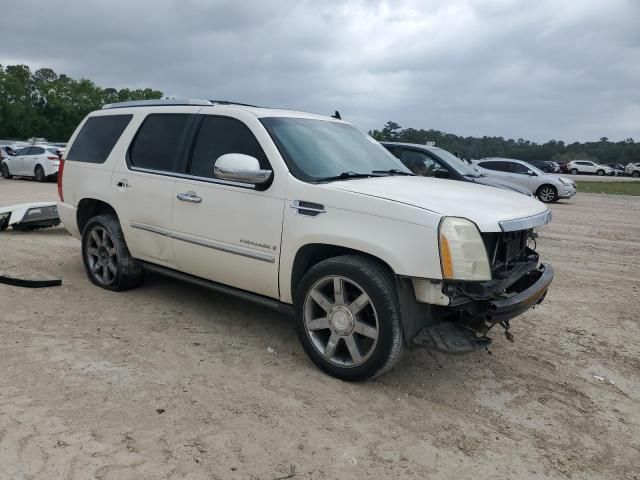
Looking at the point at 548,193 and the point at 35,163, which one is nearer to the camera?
the point at 548,193

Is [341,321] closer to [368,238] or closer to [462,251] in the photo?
[368,238]

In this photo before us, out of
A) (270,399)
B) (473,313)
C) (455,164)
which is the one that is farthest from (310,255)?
(455,164)

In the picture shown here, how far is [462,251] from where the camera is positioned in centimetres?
317

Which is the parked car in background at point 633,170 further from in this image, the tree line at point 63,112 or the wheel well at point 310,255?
the wheel well at point 310,255

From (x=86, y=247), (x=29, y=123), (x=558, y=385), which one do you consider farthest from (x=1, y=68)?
(x=558, y=385)

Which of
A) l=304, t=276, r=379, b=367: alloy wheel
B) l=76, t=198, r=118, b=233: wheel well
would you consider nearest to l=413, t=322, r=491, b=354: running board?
l=304, t=276, r=379, b=367: alloy wheel

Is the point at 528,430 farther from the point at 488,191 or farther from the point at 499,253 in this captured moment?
the point at 488,191

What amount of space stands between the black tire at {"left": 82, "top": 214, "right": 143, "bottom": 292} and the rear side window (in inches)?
25.5

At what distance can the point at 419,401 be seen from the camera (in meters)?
3.46

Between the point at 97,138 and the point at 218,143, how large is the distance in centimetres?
184

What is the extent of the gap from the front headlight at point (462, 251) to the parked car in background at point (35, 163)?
64.9 feet

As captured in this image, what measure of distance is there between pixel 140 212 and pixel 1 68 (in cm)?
7112

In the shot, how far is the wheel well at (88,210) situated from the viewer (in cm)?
553

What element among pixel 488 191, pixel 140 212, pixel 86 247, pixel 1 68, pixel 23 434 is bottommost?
pixel 23 434
